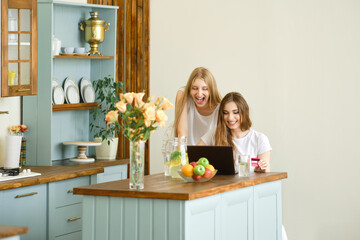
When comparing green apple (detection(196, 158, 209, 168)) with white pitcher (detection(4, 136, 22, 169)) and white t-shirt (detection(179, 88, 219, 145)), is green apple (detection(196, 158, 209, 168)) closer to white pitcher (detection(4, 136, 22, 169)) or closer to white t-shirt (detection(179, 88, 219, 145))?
white t-shirt (detection(179, 88, 219, 145))

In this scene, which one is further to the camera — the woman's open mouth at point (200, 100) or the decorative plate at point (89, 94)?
the decorative plate at point (89, 94)

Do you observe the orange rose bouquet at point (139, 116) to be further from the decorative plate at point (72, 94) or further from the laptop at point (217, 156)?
the decorative plate at point (72, 94)

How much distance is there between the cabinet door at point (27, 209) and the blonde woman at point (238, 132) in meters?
1.37

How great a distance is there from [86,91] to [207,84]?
1377 millimetres

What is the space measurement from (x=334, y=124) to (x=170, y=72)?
1843 mm

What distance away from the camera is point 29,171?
4758mm

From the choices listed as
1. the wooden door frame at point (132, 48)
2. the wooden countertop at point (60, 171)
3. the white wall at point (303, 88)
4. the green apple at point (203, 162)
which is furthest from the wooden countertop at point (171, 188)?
the wooden door frame at point (132, 48)

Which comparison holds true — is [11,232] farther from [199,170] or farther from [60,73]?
[60,73]

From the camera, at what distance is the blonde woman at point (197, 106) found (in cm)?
506

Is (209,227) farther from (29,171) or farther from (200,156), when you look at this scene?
(29,171)

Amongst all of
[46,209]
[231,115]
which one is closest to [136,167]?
[231,115]

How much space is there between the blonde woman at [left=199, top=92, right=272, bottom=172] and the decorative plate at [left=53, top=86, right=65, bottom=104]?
1.57 meters

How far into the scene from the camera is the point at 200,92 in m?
5.06

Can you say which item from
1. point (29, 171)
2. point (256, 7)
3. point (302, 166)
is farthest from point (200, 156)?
point (256, 7)
